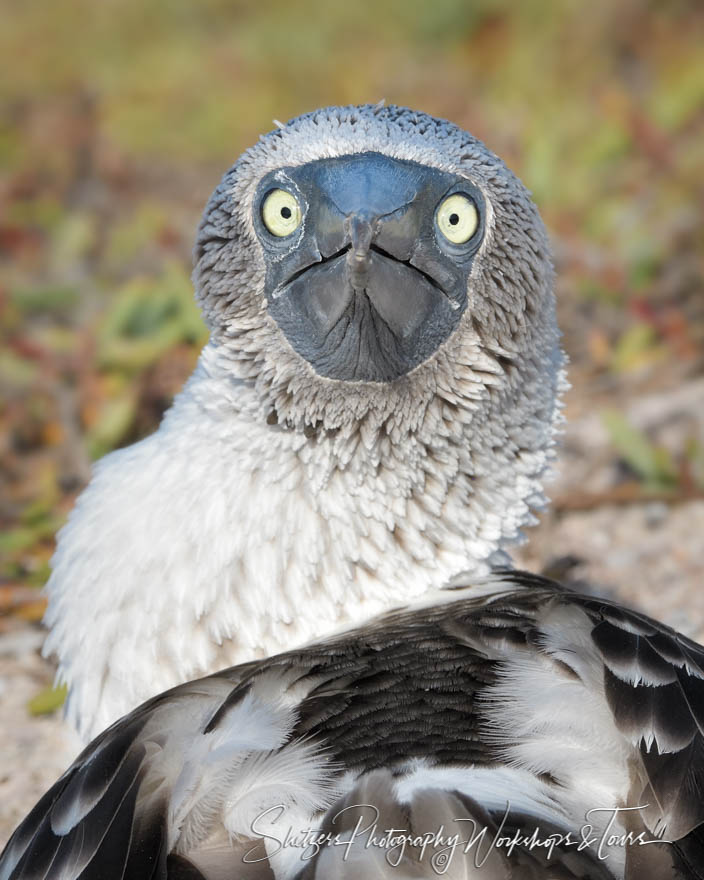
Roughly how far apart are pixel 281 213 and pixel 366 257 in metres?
0.30

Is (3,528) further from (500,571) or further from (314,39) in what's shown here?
(314,39)

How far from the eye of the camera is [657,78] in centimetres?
940

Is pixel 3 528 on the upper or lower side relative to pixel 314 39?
lower

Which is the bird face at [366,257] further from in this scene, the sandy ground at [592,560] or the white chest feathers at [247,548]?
the sandy ground at [592,560]

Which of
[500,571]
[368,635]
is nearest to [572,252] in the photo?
[500,571]

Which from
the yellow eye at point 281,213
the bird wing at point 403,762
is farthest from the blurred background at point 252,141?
the yellow eye at point 281,213

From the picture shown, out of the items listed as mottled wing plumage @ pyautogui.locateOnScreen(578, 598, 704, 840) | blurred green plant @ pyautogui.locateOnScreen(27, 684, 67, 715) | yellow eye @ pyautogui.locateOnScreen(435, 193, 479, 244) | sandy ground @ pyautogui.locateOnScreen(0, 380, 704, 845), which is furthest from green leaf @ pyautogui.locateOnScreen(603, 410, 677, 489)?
blurred green plant @ pyautogui.locateOnScreen(27, 684, 67, 715)

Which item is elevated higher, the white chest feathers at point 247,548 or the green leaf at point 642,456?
the green leaf at point 642,456

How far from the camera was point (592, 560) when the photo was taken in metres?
4.60

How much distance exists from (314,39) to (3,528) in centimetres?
711

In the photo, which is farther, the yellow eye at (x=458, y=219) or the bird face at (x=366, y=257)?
the yellow eye at (x=458, y=219)

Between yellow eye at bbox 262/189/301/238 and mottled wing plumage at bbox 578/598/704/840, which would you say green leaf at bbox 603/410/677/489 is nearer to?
mottled wing plumage at bbox 578/598/704/840

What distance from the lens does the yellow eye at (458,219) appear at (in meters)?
2.68

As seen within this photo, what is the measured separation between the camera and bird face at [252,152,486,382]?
253 cm
